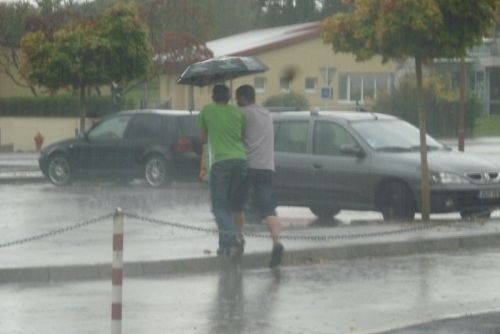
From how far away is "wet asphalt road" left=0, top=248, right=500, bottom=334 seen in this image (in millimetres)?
10406

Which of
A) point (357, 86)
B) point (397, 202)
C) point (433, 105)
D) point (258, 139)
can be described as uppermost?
point (357, 86)

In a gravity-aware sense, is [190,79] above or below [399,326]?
above

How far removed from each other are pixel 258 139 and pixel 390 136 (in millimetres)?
5865

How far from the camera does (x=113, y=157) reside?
28.6 m

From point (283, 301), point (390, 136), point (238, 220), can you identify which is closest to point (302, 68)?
point (390, 136)

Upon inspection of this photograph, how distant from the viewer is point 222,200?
1402 cm

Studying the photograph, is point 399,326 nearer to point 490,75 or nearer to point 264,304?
point 264,304

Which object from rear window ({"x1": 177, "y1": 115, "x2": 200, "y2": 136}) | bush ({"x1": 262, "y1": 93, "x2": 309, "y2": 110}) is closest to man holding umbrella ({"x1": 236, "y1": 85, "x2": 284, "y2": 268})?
rear window ({"x1": 177, "y1": 115, "x2": 200, "y2": 136})

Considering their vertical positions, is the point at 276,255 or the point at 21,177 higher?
the point at 276,255

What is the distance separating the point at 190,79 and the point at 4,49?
154 feet

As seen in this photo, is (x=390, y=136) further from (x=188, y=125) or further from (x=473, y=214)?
(x=188, y=125)

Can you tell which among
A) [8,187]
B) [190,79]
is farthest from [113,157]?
[190,79]

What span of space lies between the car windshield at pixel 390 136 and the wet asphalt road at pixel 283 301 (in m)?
5.11

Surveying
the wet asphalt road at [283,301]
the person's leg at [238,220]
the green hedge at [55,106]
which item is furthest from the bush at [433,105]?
the wet asphalt road at [283,301]
